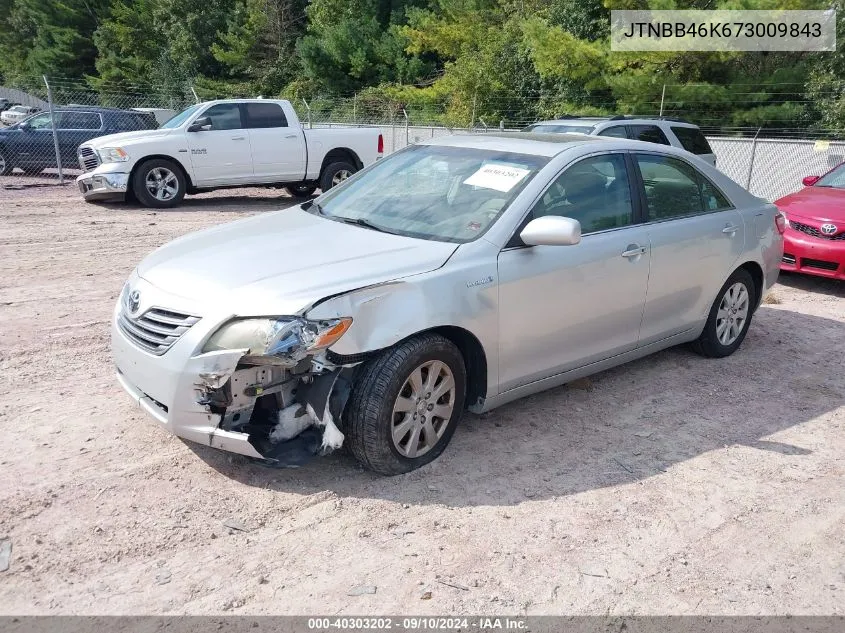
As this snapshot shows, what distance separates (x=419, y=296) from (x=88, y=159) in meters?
10.8

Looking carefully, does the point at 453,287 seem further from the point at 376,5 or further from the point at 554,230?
the point at 376,5

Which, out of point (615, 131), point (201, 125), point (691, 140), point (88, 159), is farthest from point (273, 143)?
point (691, 140)

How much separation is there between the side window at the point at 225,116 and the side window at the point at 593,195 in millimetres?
9519

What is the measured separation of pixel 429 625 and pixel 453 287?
168 cm

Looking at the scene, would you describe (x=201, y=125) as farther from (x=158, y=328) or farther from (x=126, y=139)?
(x=158, y=328)

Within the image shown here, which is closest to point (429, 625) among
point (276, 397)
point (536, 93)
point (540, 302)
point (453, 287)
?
point (276, 397)

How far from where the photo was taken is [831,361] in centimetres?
612

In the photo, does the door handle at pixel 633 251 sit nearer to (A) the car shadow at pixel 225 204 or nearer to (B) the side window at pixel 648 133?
(B) the side window at pixel 648 133

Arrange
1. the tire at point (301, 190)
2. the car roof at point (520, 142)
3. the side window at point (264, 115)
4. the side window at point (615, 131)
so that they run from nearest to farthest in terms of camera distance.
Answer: the car roof at point (520, 142) → the side window at point (615, 131) → the side window at point (264, 115) → the tire at point (301, 190)

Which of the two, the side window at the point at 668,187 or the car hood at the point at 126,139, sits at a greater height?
the side window at the point at 668,187

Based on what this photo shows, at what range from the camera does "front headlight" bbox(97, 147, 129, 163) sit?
39.6ft

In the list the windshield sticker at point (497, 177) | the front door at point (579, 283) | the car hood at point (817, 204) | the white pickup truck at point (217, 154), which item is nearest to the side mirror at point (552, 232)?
the front door at point (579, 283)

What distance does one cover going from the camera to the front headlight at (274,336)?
3438mm

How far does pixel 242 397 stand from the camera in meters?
3.54
